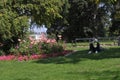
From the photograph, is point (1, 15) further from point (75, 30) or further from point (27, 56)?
point (75, 30)

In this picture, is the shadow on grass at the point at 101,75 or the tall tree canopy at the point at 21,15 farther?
the tall tree canopy at the point at 21,15

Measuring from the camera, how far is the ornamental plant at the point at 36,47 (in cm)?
2631

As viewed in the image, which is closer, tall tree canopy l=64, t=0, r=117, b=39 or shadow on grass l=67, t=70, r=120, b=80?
shadow on grass l=67, t=70, r=120, b=80

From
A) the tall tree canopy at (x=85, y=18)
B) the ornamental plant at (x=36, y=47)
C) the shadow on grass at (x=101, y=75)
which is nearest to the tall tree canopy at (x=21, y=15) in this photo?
the ornamental plant at (x=36, y=47)

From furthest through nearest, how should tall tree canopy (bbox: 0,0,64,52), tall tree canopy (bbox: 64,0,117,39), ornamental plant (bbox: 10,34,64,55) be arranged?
1. tall tree canopy (bbox: 64,0,117,39)
2. tall tree canopy (bbox: 0,0,64,52)
3. ornamental plant (bbox: 10,34,64,55)

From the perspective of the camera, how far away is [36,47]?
26734 mm

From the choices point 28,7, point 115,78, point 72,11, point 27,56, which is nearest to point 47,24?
point 28,7

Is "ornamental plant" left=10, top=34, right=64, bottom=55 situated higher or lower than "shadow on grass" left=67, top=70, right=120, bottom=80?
lower

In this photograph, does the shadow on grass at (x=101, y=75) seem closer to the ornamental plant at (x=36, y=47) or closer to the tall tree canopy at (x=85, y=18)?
the ornamental plant at (x=36, y=47)

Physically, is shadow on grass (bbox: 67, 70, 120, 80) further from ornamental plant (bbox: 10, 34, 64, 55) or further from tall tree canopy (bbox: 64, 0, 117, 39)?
tall tree canopy (bbox: 64, 0, 117, 39)

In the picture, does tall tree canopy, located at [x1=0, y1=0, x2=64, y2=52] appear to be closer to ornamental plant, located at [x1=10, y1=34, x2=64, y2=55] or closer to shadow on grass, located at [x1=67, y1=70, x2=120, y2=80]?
ornamental plant, located at [x1=10, y1=34, x2=64, y2=55]

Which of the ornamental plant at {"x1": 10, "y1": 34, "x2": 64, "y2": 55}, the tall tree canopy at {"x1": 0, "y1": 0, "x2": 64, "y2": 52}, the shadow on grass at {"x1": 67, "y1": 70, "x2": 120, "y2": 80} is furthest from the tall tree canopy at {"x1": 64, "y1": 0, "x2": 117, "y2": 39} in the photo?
the shadow on grass at {"x1": 67, "y1": 70, "x2": 120, "y2": 80}

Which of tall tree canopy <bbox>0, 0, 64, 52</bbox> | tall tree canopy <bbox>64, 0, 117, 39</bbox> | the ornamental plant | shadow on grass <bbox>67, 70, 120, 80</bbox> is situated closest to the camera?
shadow on grass <bbox>67, 70, 120, 80</bbox>

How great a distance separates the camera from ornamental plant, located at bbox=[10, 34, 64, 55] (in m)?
26.3
